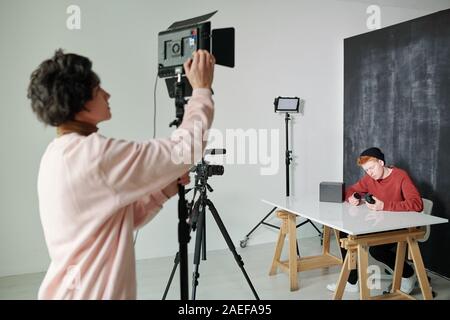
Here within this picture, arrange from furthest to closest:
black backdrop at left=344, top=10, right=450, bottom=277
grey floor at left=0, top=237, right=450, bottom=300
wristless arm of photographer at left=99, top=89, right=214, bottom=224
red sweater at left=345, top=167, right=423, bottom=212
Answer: black backdrop at left=344, top=10, right=450, bottom=277, grey floor at left=0, top=237, right=450, bottom=300, red sweater at left=345, top=167, right=423, bottom=212, wristless arm of photographer at left=99, top=89, right=214, bottom=224

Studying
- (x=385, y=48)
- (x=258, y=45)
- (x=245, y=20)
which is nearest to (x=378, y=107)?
(x=385, y=48)

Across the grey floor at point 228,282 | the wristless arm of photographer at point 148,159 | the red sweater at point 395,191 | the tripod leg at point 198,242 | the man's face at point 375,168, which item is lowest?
the grey floor at point 228,282

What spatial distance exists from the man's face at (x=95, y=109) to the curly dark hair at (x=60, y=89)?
0.02m

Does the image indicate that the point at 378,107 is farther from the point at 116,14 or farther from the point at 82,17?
the point at 82,17

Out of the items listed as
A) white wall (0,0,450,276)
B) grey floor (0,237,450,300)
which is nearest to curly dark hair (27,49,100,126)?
grey floor (0,237,450,300)

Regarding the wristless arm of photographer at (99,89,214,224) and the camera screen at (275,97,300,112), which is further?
the camera screen at (275,97,300,112)

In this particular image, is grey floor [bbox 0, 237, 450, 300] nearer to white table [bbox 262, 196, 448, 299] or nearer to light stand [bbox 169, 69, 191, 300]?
white table [bbox 262, 196, 448, 299]

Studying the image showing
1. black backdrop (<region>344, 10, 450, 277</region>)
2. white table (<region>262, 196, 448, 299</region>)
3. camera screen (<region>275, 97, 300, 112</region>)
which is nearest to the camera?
white table (<region>262, 196, 448, 299</region>)

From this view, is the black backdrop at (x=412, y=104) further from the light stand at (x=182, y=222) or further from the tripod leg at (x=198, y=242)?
the light stand at (x=182, y=222)

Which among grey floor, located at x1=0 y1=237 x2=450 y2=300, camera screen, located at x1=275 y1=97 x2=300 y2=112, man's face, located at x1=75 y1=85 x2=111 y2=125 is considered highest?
camera screen, located at x1=275 y1=97 x2=300 y2=112

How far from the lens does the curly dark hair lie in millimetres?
963

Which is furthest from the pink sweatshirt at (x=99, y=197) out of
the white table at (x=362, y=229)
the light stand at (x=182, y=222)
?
the white table at (x=362, y=229)

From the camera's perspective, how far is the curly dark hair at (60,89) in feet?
3.16

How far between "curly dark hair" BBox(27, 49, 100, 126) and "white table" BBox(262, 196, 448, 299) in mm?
1705
